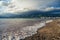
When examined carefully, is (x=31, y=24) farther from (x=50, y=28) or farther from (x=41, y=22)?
(x=50, y=28)

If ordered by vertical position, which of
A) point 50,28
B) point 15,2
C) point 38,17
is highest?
point 15,2

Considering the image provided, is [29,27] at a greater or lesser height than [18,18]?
lesser

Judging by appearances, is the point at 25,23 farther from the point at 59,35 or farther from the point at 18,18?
the point at 59,35

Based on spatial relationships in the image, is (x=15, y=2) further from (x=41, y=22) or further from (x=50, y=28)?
(x=50, y=28)

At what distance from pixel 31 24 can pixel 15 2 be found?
0.55 m

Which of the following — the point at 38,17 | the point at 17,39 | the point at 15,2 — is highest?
the point at 15,2

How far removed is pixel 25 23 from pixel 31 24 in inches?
4.8

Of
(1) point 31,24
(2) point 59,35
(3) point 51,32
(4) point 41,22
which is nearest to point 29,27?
(1) point 31,24

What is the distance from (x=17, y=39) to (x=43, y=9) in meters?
0.79

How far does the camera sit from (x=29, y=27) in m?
2.69

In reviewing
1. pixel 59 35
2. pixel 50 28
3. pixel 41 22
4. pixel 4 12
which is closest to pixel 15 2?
pixel 4 12

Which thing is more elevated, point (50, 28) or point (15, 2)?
point (15, 2)

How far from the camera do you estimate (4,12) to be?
2.73 metres

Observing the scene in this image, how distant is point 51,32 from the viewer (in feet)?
8.63
